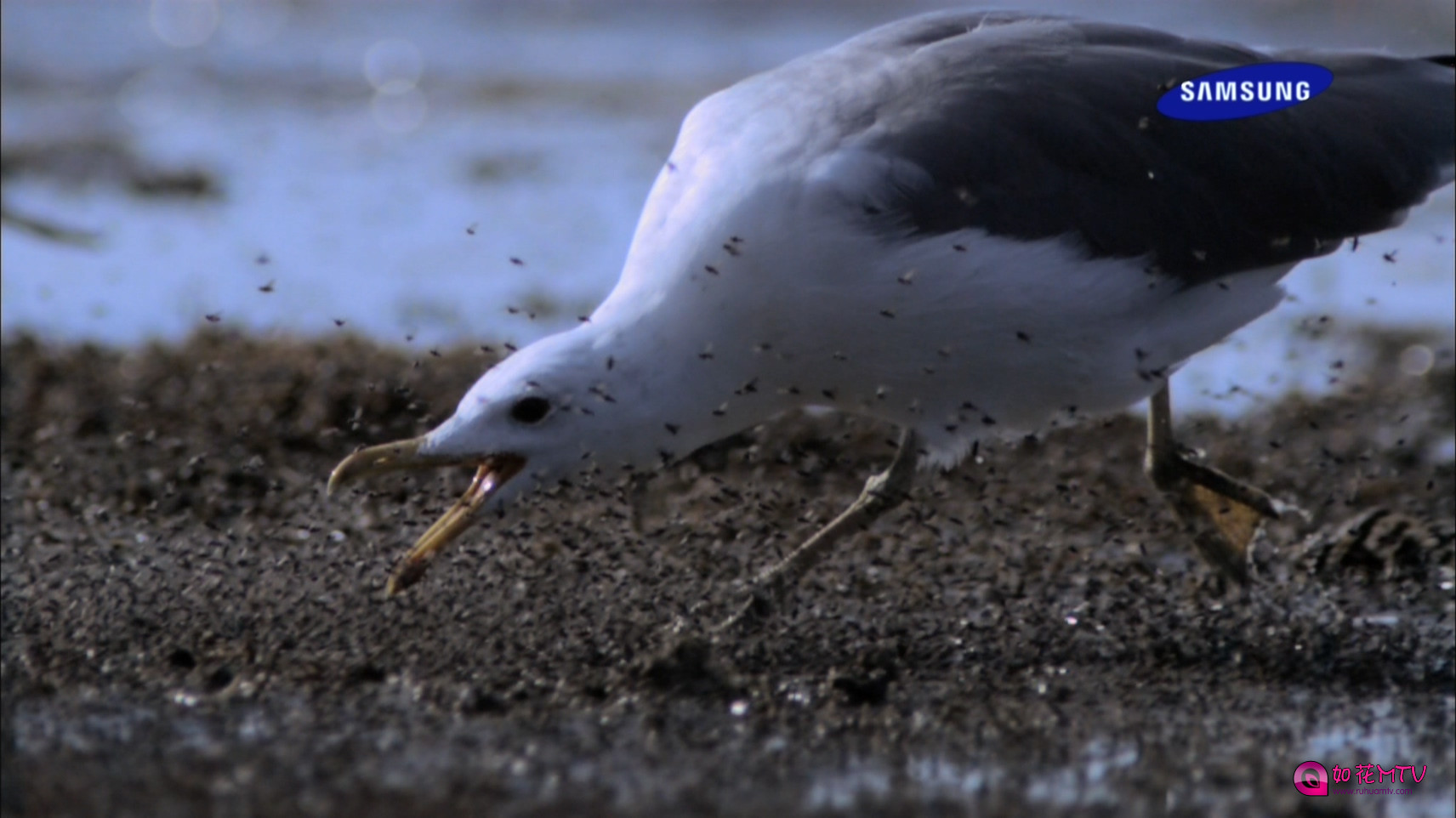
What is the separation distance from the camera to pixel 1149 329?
4.80 metres

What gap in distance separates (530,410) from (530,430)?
4 centimetres

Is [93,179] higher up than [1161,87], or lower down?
lower down

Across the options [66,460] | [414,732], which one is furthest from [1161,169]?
[66,460]

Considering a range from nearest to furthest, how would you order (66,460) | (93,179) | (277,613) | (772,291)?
(772,291), (277,613), (66,460), (93,179)

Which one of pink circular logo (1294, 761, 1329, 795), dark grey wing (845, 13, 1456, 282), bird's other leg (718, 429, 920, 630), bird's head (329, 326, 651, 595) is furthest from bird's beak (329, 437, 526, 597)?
pink circular logo (1294, 761, 1329, 795)

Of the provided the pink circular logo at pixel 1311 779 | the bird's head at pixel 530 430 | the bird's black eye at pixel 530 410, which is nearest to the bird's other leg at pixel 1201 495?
the pink circular logo at pixel 1311 779

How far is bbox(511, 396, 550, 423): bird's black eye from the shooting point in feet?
14.2

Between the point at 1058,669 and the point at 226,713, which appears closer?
the point at 226,713

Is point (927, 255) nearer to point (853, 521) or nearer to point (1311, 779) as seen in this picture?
point (853, 521)

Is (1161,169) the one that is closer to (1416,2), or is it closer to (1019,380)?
(1019,380)

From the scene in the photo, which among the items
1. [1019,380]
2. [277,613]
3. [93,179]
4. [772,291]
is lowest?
[93,179]

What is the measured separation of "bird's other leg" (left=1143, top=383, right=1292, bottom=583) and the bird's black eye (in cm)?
180

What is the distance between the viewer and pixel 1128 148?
4781 millimetres

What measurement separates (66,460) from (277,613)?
170 centimetres
